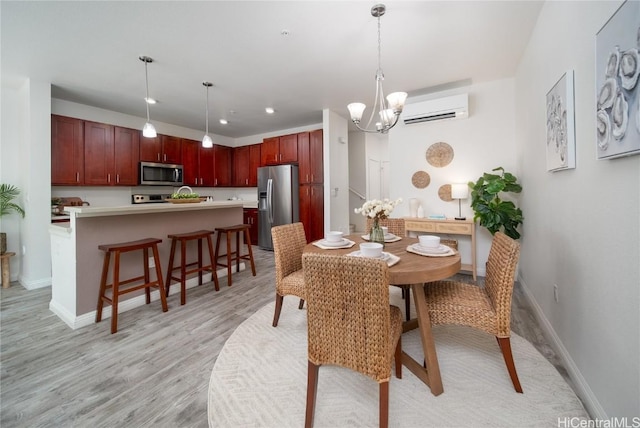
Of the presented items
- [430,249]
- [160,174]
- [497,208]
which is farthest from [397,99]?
[160,174]

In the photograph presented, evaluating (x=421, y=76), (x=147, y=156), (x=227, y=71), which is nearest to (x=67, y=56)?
(x=227, y=71)

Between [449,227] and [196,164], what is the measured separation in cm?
495

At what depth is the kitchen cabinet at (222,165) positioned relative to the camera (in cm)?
586

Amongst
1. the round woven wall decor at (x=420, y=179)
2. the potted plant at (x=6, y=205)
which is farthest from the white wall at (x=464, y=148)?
the potted plant at (x=6, y=205)

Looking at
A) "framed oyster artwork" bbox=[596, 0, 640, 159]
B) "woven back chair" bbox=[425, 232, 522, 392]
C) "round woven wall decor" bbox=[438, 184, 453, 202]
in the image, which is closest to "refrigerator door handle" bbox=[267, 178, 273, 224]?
"round woven wall decor" bbox=[438, 184, 453, 202]

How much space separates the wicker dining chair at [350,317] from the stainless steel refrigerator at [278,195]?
3.79m

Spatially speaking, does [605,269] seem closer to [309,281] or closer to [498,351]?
[498,351]

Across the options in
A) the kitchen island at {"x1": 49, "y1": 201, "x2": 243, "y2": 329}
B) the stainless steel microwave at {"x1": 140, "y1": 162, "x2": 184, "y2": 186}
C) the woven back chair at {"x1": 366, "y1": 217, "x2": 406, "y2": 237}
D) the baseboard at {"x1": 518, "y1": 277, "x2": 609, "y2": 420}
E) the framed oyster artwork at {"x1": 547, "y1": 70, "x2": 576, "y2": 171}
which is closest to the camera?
the baseboard at {"x1": 518, "y1": 277, "x2": 609, "y2": 420}

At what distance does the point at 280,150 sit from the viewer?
5238mm

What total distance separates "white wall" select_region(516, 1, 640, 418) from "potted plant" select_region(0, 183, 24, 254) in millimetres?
5568

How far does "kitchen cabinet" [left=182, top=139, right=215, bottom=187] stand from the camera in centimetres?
527

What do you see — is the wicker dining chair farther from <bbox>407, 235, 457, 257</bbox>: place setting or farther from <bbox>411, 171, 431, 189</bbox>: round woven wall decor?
<bbox>411, 171, 431, 189</bbox>: round woven wall decor

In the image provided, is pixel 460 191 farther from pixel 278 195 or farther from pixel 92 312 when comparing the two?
pixel 92 312

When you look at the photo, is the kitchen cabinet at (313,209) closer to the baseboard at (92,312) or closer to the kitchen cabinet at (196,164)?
the kitchen cabinet at (196,164)
